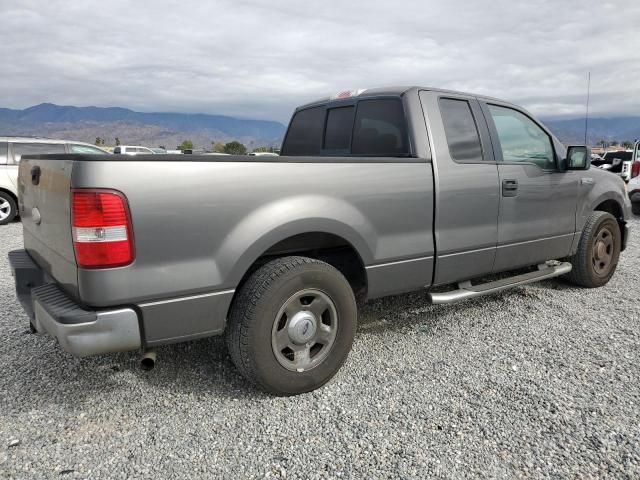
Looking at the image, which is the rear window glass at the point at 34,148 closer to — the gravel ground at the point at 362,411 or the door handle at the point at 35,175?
the gravel ground at the point at 362,411

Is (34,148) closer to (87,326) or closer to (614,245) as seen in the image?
(87,326)

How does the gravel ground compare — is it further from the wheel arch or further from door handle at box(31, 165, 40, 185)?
the wheel arch

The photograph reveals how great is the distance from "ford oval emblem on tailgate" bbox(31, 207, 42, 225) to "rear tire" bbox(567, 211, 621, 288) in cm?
454

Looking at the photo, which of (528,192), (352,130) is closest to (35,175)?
(352,130)

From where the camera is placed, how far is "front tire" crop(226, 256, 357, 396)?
8.30ft

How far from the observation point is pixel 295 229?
2619 millimetres

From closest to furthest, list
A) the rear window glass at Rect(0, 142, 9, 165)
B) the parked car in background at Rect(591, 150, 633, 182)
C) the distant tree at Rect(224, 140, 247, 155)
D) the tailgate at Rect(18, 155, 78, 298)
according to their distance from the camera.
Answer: the tailgate at Rect(18, 155, 78, 298) → the rear window glass at Rect(0, 142, 9, 165) → the distant tree at Rect(224, 140, 247, 155) → the parked car in background at Rect(591, 150, 633, 182)

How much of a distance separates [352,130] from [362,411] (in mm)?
2234

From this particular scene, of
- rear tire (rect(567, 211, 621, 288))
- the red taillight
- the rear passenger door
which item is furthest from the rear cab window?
rear tire (rect(567, 211, 621, 288))

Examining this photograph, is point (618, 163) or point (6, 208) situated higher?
point (618, 163)

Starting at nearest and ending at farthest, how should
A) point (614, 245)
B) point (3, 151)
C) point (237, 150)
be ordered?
point (614, 245) < point (3, 151) < point (237, 150)

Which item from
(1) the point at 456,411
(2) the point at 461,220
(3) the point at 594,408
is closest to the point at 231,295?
(1) the point at 456,411

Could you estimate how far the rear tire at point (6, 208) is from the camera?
9.57 meters

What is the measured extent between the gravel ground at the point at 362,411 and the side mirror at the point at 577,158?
1.41m
